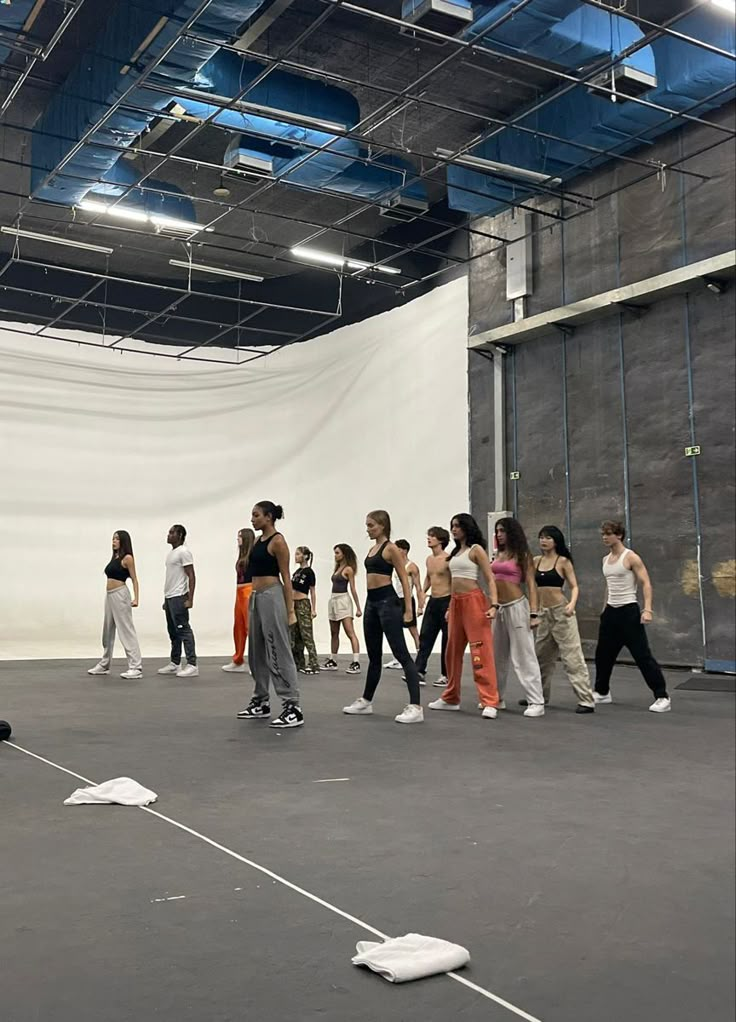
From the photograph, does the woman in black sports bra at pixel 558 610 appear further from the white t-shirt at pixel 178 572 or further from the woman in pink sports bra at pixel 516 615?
the white t-shirt at pixel 178 572

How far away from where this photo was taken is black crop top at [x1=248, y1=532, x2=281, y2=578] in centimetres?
486

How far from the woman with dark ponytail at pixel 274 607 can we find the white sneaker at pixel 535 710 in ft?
4.43

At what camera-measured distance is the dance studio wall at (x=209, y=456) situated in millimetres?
11750

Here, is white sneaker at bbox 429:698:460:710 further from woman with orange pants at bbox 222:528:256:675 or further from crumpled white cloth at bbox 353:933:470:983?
crumpled white cloth at bbox 353:933:470:983

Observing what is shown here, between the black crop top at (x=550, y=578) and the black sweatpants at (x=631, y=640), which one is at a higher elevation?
the black crop top at (x=550, y=578)

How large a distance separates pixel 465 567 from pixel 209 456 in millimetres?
8712

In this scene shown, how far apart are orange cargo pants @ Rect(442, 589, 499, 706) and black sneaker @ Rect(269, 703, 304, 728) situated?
1121 millimetres

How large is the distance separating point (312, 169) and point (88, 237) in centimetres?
475

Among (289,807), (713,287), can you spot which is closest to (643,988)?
(289,807)

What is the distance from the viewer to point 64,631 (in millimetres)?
12250

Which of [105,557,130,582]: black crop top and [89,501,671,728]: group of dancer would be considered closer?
[89,501,671,728]: group of dancer

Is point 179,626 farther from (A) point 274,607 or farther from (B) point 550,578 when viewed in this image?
(B) point 550,578

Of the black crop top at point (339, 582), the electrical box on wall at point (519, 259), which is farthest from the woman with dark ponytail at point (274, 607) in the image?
the electrical box on wall at point (519, 259)

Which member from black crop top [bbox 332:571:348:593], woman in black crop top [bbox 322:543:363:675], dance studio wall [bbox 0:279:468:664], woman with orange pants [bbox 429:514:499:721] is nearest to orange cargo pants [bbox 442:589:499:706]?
woman with orange pants [bbox 429:514:499:721]
